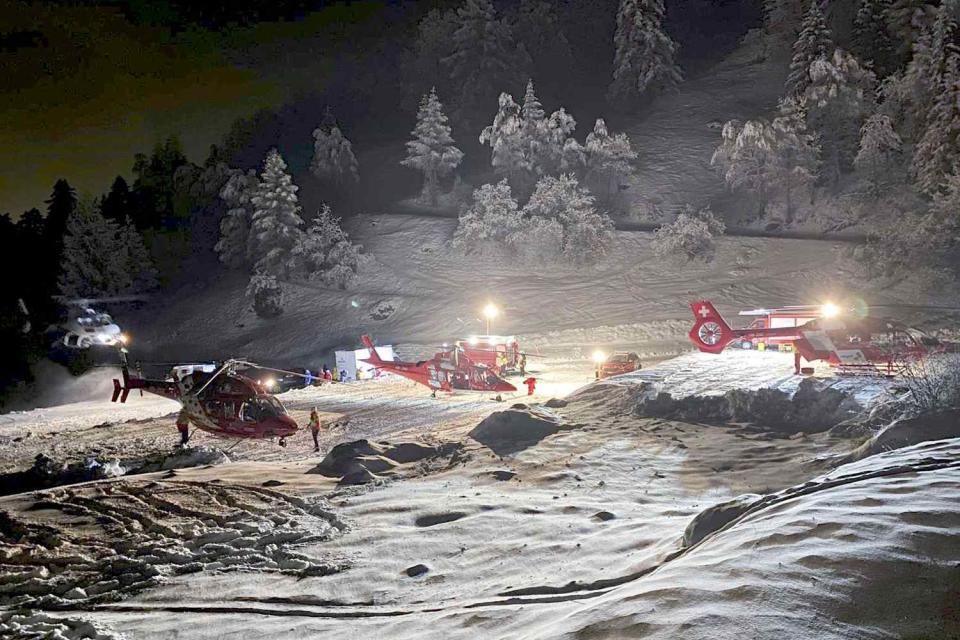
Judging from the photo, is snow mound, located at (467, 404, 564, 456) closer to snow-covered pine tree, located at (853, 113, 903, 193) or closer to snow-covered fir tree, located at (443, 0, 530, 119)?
snow-covered pine tree, located at (853, 113, 903, 193)

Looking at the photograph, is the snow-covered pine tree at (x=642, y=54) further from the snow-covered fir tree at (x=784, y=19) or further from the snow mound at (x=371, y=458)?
the snow mound at (x=371, y=458)

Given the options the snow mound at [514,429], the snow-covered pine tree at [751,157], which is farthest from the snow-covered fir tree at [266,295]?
the snow mound at [514,429]

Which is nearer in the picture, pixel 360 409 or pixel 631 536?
pixel 631 536

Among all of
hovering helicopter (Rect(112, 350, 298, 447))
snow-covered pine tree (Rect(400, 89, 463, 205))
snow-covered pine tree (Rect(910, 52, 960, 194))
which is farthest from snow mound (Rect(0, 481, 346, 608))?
snow-covered pine tree (Rect(400, 89, 463, 205))

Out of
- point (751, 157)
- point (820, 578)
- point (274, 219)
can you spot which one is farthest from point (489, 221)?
point (820, 578)

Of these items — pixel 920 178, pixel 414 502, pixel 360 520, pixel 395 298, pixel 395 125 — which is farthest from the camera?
pixel 395 125

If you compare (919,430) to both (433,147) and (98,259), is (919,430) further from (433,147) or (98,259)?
(98,259)

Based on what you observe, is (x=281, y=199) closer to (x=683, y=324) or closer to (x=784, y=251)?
(x=683, y=324)

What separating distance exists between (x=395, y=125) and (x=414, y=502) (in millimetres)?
69905

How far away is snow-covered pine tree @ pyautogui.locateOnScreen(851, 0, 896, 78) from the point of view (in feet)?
154

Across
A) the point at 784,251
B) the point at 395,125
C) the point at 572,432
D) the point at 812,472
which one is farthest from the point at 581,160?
the point at 812,472

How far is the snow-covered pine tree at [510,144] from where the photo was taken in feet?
168

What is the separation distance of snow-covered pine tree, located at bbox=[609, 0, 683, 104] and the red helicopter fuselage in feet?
178

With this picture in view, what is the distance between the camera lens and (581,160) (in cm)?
5103
